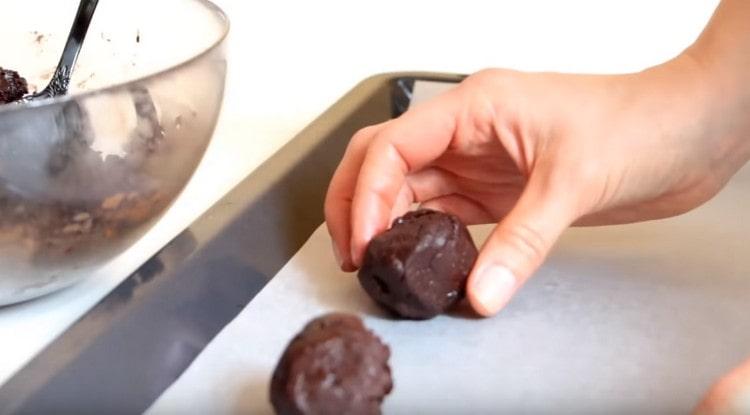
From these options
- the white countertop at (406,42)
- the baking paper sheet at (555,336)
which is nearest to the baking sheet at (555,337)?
the baking paper sheet at (555,336)

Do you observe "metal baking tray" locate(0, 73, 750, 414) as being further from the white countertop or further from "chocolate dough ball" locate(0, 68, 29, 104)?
the white countertop

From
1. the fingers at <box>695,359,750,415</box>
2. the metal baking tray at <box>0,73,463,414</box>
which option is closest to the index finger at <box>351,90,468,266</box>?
→ the metal baking tray at <box>0,73,463,414</box>

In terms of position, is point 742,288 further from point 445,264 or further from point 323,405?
point 323,405

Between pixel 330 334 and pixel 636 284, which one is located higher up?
pixel 330 334

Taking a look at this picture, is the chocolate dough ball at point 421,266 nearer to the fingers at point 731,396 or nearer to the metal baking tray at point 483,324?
the metal baking tray at point 483,324

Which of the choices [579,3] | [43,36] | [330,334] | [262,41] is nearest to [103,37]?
[43,36]

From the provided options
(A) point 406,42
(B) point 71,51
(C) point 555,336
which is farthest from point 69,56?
(A) point 406,42
